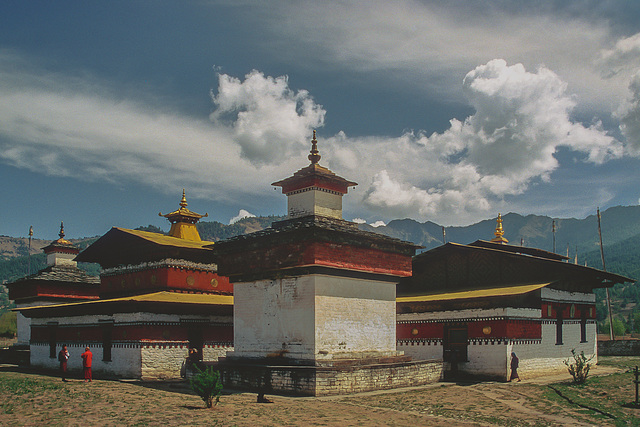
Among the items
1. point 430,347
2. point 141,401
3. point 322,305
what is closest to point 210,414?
point 141,401

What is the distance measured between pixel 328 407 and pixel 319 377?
198cm

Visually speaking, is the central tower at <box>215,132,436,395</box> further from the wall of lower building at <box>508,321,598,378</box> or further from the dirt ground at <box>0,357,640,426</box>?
the wall of lower building at <box>508,321,598,378</box>

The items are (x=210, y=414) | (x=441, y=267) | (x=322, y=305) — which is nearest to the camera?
(x=210, y=414)

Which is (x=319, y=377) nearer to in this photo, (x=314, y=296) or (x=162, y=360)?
(x=314, y=296)

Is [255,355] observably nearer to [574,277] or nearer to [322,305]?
[322,305]

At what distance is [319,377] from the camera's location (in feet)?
58.0

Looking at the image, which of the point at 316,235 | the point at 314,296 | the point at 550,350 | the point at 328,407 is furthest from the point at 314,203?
the point at 550,350

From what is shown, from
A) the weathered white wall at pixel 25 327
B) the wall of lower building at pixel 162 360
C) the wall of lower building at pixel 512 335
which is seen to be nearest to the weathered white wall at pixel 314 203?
the wall of lower building at pixel 512 335

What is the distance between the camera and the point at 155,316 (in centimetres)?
2473

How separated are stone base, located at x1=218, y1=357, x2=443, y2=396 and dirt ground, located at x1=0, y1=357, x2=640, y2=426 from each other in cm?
53

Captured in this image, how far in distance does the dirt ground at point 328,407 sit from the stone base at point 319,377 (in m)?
0.53

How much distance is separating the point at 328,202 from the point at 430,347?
933cm

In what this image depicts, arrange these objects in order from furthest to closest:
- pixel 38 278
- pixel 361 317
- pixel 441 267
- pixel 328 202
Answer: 1. pixel 38 278
2. pixel 441 267
3. pixel 328 202
4. pixel 361 317

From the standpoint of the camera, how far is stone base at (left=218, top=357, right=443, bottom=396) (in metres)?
17.8
